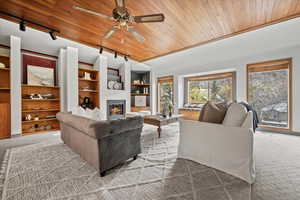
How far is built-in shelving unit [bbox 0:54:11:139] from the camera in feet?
10.7

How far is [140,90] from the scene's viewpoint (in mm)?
6918

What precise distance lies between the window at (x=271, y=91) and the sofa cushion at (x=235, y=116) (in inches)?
131

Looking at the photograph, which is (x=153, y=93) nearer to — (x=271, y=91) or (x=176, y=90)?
(x=176, y=90)

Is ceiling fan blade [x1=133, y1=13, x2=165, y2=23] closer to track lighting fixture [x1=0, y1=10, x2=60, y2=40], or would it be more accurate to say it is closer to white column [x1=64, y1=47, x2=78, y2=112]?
track lighting fixture [x1=0, y1=10, x2=60, y2=40]

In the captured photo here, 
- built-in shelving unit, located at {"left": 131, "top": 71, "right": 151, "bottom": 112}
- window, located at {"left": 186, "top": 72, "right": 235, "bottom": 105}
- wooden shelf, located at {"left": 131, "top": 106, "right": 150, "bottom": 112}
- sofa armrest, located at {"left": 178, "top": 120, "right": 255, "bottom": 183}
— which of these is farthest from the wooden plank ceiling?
wooden shelf, located at {"left": 131, "top": 106, "right": 150, "bottom": 112}

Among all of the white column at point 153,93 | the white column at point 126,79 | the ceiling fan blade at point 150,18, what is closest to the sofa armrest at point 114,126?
the ceiling fan blade at point 150,18

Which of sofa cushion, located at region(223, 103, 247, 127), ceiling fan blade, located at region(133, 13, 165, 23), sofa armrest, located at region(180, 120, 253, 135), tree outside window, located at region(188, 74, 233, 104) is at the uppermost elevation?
ceiling fan blade, located at region(133, 13, 165, 23)

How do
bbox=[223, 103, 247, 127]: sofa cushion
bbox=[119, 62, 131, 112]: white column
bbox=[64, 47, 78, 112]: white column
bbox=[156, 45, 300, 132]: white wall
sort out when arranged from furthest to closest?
1. bbox=[119, 62, 131, 112]: white column
2. bbox=[64, 47, 78, 112]: white column
3. bbox=[156, 45, 300, 132]: white wall
4. bbox=[223, 103, 247, 127]: sofa cushion

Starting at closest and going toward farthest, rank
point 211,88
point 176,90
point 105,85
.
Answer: point 105,85 → point 211,88 → point 176,90

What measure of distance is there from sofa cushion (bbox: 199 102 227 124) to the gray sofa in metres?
1.02

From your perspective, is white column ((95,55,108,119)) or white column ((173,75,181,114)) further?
white column ((173,75,181,114))

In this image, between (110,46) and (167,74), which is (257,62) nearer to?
(167,74)

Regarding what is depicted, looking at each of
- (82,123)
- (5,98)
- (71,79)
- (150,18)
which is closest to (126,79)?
(71,79)

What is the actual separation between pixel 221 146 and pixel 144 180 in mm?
1115
